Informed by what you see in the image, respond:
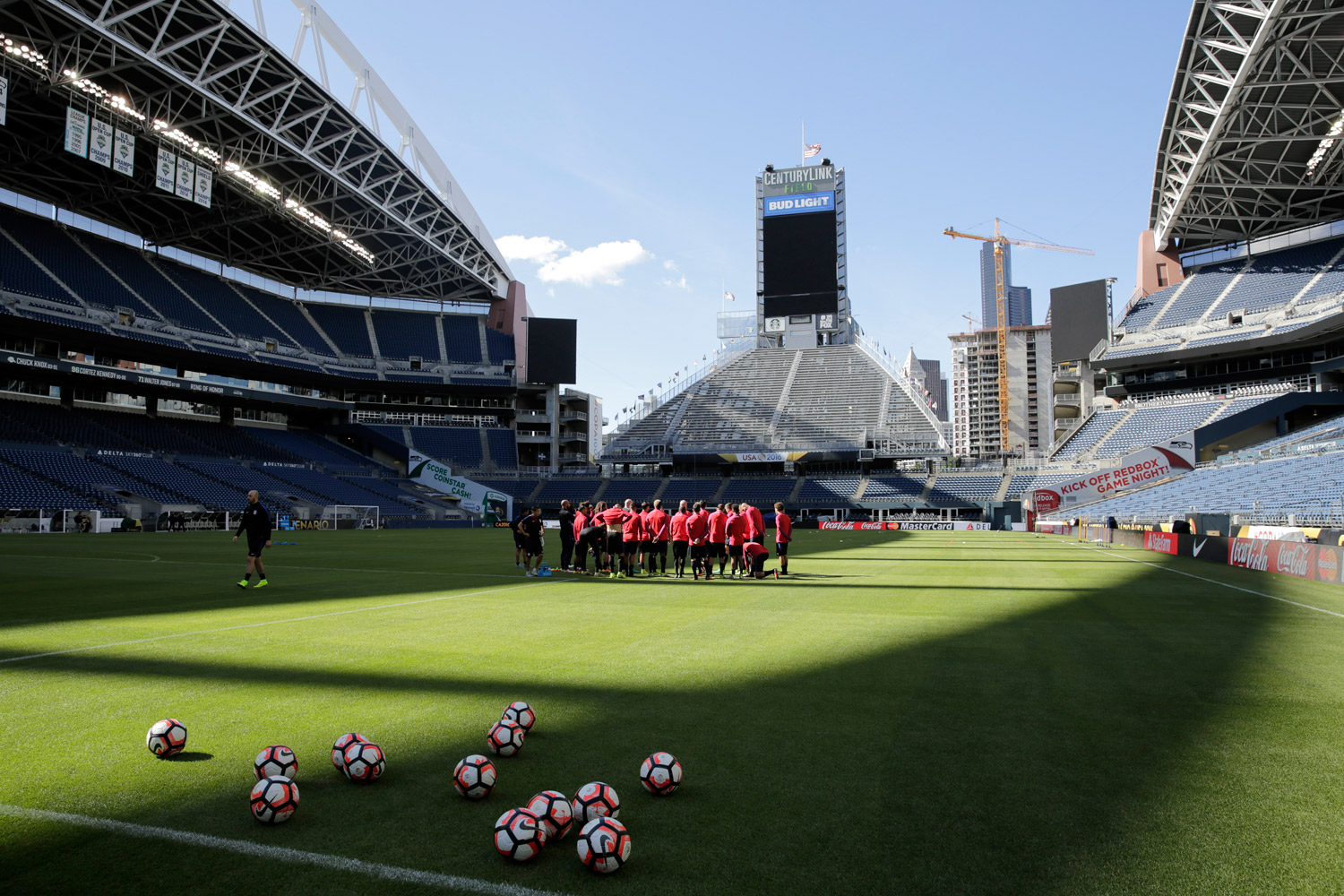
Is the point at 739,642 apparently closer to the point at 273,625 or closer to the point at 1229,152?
the point at 273,625

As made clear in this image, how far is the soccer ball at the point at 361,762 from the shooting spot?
4375 mm

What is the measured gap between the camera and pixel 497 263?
70438mm

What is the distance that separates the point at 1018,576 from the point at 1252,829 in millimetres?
15203

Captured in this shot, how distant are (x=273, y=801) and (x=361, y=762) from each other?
59 cm

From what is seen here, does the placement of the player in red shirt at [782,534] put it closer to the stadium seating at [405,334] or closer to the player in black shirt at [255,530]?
the player in black shirt at [255,530]

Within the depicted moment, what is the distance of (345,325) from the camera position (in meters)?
72.6

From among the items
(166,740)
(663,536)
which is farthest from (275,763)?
(663,536)

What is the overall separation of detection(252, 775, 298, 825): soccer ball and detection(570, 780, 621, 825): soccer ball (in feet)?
4.87

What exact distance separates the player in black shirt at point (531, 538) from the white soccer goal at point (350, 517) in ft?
118

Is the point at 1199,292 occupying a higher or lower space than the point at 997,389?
lower

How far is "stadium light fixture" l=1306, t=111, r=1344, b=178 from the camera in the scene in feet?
132

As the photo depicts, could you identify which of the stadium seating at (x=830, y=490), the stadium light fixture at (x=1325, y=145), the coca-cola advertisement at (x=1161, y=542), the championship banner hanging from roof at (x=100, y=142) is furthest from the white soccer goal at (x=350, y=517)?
the stadium light fixture at (x=1325, y=145)

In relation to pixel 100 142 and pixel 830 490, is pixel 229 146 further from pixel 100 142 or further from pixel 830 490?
pixel 830 490

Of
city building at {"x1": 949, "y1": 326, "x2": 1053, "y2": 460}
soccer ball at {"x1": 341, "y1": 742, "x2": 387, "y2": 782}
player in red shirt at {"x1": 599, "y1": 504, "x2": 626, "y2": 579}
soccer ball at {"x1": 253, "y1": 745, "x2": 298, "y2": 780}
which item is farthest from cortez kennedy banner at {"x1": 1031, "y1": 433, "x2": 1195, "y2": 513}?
city building at {"x1": 949, "y1": 326, "x2": 1053, "y2": 460}
